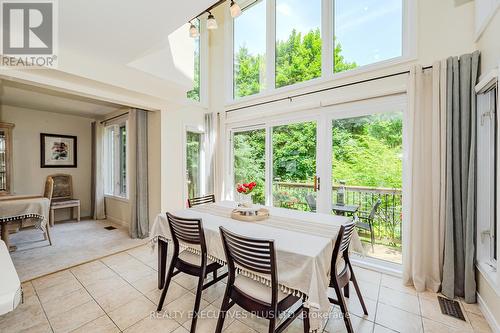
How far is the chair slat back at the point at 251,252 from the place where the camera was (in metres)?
1.33

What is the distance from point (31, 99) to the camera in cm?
393

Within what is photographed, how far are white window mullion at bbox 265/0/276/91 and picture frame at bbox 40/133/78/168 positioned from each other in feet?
15.6

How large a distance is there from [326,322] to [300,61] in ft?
11.4

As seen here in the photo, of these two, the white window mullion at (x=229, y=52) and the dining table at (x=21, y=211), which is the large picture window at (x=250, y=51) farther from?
the dining table at (x=21, y=211)

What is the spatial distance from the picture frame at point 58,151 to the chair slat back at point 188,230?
473cm

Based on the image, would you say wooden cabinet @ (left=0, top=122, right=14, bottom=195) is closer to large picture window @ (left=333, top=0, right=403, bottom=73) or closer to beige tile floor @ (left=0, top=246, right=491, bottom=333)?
beige tile floor @ (left=0, top=246, right=491, bottom=333)

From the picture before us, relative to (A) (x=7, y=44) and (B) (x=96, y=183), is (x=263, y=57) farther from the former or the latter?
(B) (x=96, y=183)

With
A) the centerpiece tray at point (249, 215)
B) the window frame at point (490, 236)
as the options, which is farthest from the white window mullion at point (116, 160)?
the window frame at point (490, 236)

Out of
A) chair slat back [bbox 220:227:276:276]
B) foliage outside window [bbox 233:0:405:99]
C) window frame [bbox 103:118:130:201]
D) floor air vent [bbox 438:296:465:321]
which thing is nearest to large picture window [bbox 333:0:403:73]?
foliage outside window [bbox 233:0:405:99]

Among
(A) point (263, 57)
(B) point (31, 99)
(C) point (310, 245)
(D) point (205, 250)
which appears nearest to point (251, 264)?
(C) point (310, 245)

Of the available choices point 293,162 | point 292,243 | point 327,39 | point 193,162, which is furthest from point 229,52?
point 292,243

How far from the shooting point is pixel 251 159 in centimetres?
424

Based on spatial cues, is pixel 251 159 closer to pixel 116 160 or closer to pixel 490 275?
pixel 116 160

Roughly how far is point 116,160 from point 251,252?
4.72 metres
